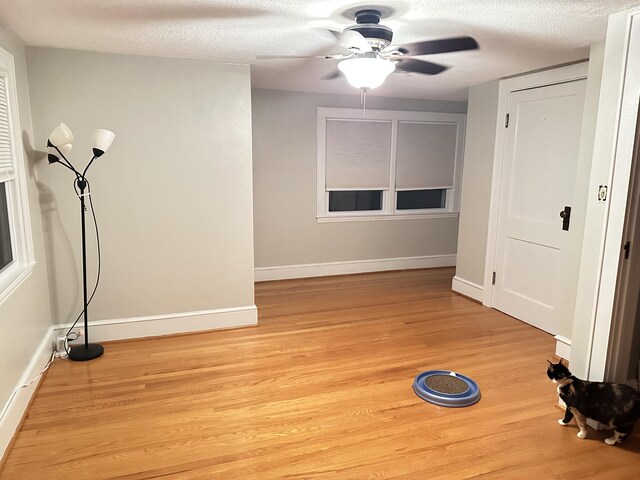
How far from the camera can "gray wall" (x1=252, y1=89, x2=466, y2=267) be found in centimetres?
498

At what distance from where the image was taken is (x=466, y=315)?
419 centimetres

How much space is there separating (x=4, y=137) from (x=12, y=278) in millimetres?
804

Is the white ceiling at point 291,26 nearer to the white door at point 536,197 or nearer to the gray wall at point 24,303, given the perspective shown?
the gray wall at point 24,303

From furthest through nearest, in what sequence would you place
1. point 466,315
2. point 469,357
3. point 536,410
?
point 466,315, point 469,357, point 536,410

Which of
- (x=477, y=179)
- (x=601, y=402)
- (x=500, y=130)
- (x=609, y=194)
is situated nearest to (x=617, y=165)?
(x=609, y=194)

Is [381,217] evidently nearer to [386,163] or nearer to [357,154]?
[386,163]

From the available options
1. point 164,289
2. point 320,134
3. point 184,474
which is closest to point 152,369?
point 164,289

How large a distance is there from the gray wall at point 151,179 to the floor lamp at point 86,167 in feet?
0.30

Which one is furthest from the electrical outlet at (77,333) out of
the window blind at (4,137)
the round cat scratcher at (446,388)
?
the round cat scratcher at (446,388)

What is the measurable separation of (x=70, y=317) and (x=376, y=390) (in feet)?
7.63

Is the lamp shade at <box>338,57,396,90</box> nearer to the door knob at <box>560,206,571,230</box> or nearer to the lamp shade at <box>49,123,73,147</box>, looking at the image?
the lamp shade at <box>49,123,73,147</box>

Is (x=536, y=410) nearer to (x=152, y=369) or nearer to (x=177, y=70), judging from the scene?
(x=152, y=369)

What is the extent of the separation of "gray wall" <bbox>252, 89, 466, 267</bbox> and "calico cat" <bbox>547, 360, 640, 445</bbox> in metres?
3.34

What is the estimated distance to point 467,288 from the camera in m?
4.72
